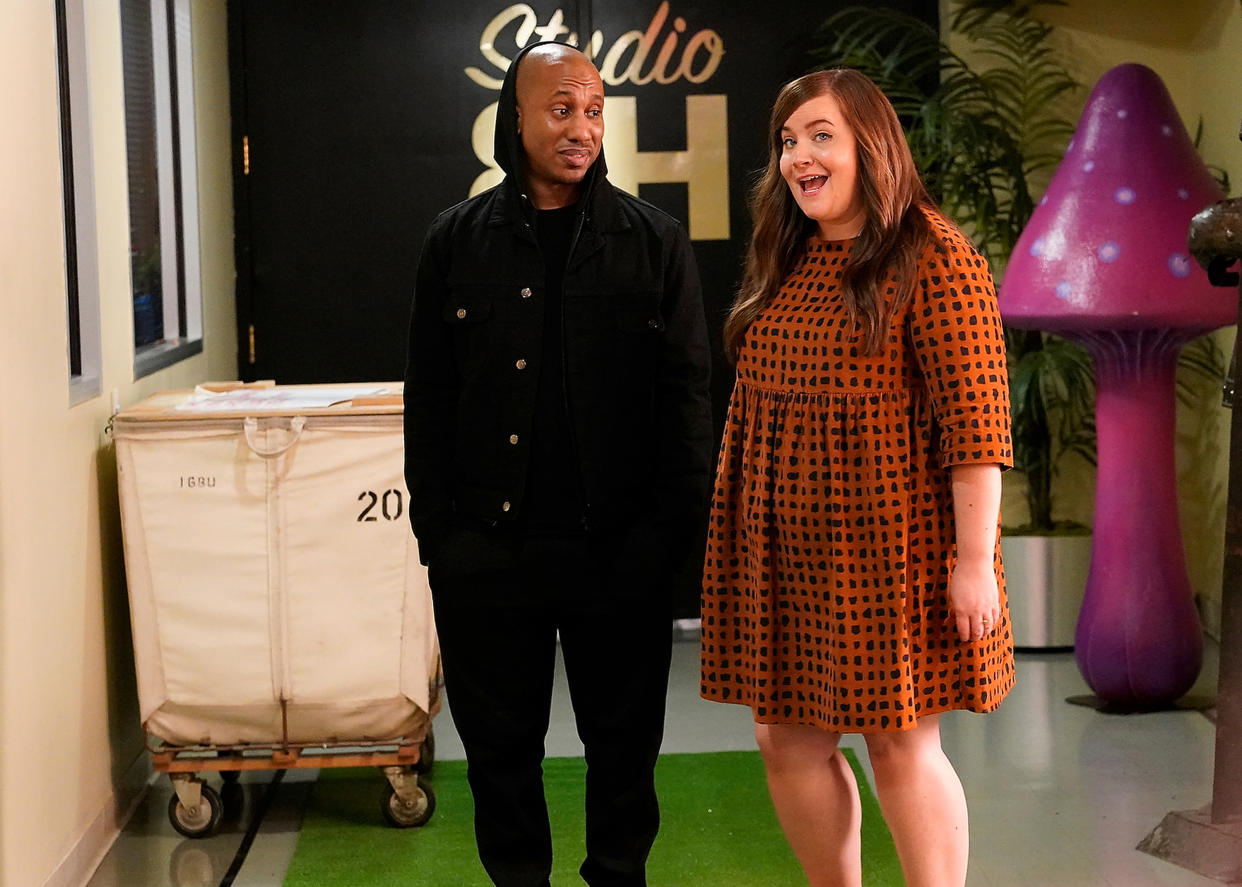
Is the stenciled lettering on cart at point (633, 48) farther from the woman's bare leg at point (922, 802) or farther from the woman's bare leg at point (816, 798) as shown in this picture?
the woman's bare leg at point (922, 802)

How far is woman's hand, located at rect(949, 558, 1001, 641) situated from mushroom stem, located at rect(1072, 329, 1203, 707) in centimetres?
198

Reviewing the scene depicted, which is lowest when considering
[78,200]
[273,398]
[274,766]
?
[274,766]

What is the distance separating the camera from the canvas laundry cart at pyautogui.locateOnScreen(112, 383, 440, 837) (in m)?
3.19

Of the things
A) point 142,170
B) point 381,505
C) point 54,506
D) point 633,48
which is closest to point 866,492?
point 381,505

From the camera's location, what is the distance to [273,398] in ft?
11.3

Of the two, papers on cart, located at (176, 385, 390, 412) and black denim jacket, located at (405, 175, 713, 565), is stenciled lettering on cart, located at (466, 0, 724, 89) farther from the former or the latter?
black denim jacket, located at (405, 175, 713, 565)

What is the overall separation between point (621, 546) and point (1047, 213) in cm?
221

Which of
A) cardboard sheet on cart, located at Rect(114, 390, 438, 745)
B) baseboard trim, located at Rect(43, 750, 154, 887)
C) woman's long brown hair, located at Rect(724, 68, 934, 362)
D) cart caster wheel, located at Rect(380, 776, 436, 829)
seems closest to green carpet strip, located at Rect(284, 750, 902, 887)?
cart caster wheel, located at Rect(380, 776, 436, 829)

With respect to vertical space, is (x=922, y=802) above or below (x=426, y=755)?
above

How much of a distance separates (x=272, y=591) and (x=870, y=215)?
1.64m

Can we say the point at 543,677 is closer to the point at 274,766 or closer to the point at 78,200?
the point at 274,766

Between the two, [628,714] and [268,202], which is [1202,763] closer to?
[628,714]

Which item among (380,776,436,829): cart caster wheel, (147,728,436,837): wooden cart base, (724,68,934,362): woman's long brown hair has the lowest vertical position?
(380,776,436,829): cart caster wheel

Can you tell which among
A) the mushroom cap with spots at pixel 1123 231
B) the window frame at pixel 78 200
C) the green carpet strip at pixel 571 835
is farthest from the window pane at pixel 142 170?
the mushroom cap with spots at pixel 1123 231
